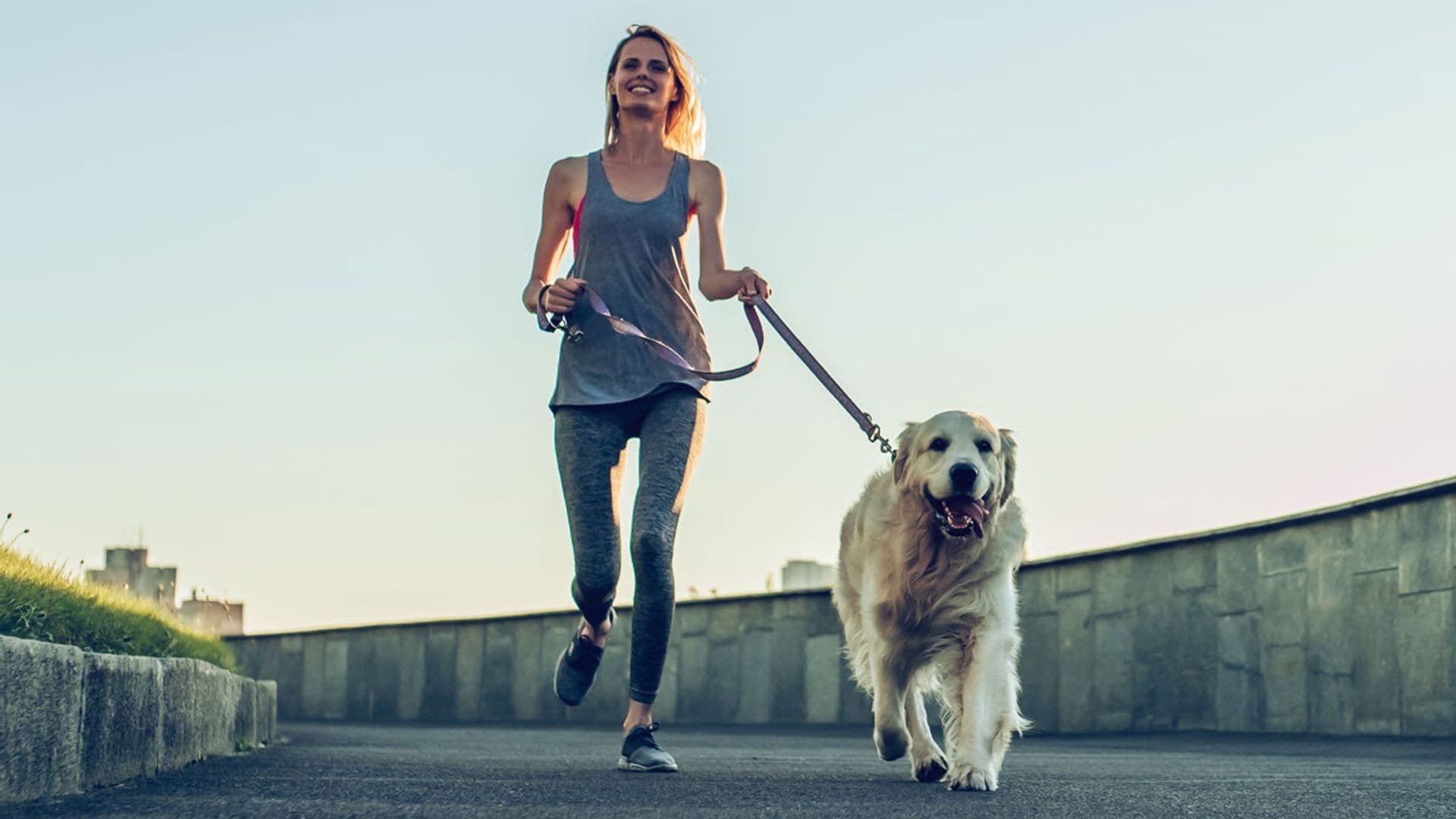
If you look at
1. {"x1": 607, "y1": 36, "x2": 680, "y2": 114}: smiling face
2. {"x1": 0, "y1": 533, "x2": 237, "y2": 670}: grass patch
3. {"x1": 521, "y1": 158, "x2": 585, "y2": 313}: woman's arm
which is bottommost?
{"x1": 0, "y1": 533, "x2": 237, "y2": 670}: grass patch

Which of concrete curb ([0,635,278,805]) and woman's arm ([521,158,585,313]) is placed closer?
concrete curb ([0,635,278,805])

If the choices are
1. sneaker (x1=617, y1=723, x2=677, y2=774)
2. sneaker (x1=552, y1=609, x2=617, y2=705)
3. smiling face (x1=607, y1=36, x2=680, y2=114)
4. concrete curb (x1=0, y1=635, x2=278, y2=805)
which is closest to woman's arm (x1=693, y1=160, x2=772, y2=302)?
smiling face (x1=607, y1=36, x2=680, y2=114)

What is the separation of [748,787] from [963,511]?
1305 mm

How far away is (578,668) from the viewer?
22.1ft

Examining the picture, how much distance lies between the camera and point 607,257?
6332mm

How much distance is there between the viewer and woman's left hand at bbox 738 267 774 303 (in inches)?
249

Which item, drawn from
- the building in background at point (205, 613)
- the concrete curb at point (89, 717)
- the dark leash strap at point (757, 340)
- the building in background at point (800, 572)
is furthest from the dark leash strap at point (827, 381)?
the building in background at point (800, 572)

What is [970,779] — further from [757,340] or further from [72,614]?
[72,614]

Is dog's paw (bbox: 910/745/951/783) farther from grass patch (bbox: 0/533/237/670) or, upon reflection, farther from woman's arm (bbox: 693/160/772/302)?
grass patch (bbox: 0/533/237/670)

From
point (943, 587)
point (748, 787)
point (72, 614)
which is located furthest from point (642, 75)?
point (72, 614)

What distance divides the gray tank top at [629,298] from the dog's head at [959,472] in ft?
2.63

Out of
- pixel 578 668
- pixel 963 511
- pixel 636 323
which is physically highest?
pixel 636 323

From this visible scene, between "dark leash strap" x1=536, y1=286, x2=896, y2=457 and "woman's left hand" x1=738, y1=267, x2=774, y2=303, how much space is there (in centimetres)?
2

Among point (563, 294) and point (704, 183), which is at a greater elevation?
point (704, 183)
